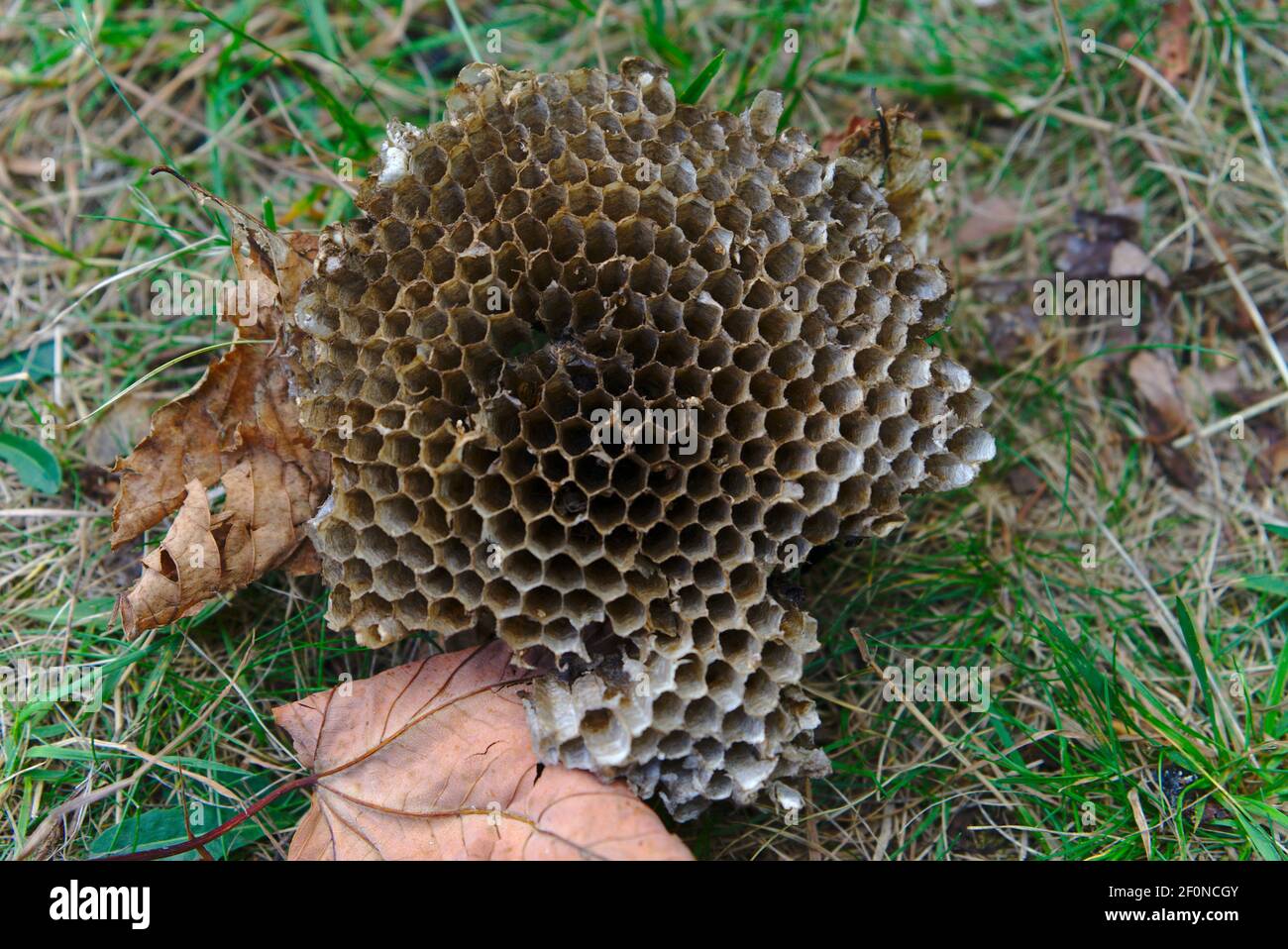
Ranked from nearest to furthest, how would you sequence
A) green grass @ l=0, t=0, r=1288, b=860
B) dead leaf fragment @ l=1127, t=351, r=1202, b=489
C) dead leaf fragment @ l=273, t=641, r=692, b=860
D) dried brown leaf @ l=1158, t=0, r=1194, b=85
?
dead leaf fragment @ l=273, t=641, r=692, b=860 < green grass @ l=0, t=0, r=1288, b=860 < dead leaf fragment @ l=1127, t=351, r=1202, b=489 < dried brown leaf @ l=1158, t=0, r=1194, b=85

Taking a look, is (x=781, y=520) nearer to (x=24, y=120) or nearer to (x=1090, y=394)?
(x=1090, y=394)

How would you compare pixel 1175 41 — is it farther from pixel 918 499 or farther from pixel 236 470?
pixel 236 470

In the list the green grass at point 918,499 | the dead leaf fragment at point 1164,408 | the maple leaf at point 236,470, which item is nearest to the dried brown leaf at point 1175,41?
the green grass at point 918,499

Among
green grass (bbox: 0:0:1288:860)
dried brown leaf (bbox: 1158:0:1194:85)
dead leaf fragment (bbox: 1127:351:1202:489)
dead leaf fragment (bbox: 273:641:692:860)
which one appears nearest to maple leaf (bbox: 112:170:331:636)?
green grass (bbox: 0:0:1288:860)

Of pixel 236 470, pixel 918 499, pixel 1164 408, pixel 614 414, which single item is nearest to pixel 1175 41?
pixel 1164 408

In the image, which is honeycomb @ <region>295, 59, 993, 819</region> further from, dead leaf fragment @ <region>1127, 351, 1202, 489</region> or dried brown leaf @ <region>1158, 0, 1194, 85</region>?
dried brown leaf @ <region>1158, 0, 1194, 85</region>

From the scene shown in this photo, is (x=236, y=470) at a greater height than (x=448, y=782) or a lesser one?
greater
